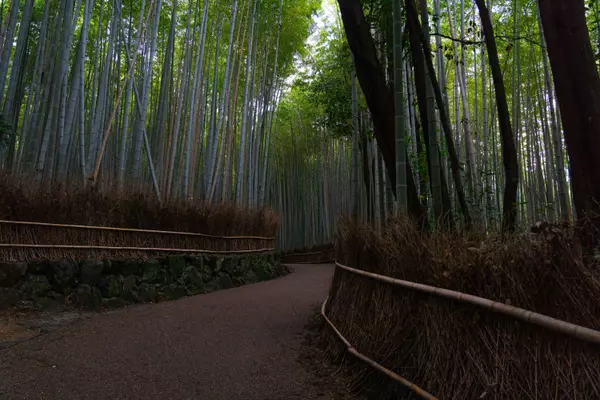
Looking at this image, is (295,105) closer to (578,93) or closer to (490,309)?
(578,93)

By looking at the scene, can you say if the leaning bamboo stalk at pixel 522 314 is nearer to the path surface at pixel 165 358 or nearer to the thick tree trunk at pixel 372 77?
the path surface at pixel 165 358

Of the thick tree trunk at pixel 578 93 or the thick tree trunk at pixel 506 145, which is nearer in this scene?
the thick tree trunk at pixel 578 93

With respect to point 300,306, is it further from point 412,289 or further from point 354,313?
point 412,289

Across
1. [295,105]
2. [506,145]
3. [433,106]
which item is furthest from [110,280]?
[295,105]

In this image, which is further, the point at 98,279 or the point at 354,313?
the point at 98,279

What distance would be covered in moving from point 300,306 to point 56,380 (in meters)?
2.76

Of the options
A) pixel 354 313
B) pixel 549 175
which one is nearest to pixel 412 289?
pixel 354 313

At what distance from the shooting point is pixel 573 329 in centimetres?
109

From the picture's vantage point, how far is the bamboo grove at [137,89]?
5.07m

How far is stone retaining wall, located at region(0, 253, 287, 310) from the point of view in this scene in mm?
3596

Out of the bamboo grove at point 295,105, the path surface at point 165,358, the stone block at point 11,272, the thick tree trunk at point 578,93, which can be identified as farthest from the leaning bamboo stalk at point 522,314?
the stone block at point 11,272

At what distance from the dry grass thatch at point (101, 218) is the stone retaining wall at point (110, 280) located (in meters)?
0.15

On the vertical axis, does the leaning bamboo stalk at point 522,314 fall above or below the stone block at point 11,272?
above

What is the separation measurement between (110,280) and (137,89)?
3009 millimetres
